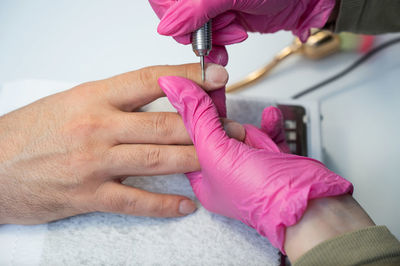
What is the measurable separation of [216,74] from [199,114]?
0.38ft

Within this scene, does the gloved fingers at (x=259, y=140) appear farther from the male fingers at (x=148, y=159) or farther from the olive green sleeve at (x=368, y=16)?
the olive green sleeve at (x=368, y=16)

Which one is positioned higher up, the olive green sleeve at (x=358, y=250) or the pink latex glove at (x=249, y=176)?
the pink latex glove at (x=249, y=176)

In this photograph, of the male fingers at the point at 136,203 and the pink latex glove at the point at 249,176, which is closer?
the pink latex glove at the point at 249,176

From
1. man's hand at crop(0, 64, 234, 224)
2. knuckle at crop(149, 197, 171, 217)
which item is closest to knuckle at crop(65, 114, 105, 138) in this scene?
man's hand at crop(0, 64, 234, 224)

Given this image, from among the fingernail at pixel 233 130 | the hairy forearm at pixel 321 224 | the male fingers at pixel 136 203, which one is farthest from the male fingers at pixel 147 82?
the hairy forearm at pixel 321 224

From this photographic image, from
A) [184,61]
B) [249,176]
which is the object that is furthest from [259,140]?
[184,61]

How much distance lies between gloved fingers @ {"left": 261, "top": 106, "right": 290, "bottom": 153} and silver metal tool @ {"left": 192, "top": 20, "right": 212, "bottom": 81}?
269mm

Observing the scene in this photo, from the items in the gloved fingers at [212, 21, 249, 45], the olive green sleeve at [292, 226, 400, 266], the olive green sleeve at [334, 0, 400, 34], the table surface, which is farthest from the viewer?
the table surface

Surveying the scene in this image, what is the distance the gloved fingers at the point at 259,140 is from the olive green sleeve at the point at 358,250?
28 cm

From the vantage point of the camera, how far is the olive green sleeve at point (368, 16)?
92 centimetres

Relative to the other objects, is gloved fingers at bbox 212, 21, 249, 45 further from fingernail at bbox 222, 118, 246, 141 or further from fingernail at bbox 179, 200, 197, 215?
fingernail at bbox 179, 200, 197, 215

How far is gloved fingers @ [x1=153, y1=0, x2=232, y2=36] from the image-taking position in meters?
0.65

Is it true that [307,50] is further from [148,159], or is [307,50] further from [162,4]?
[148,159]

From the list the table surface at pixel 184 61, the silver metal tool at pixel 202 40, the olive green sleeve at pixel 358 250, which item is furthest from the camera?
the table surface at pixel 184 61
